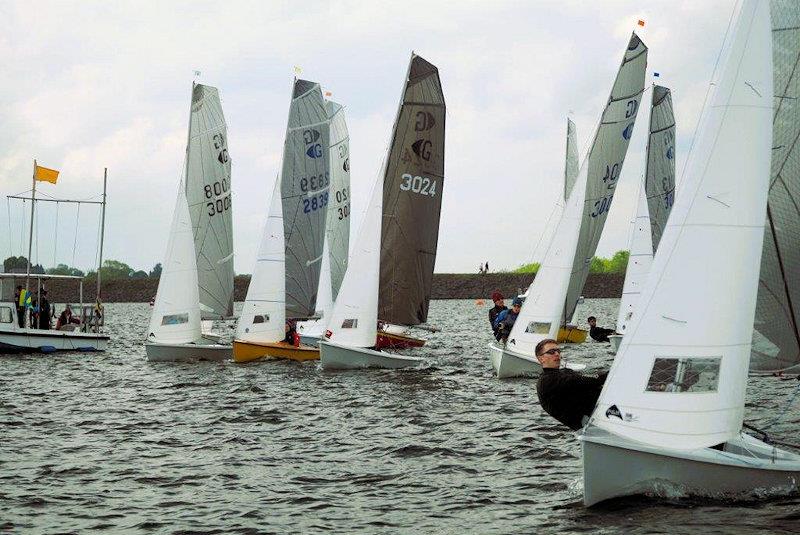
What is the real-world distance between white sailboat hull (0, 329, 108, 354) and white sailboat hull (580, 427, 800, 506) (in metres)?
25.2

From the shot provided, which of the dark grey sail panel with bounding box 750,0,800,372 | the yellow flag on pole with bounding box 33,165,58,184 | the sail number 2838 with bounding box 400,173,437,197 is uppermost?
the yellow flag on pole with bounding box 33,165,58,184

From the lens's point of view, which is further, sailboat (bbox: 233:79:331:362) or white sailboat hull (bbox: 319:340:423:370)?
sailboat (bbox: 233:79:331:362)

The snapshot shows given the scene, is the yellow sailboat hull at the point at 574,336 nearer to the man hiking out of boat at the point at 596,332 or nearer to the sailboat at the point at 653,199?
the man hiking out of boat at the point at 596,332

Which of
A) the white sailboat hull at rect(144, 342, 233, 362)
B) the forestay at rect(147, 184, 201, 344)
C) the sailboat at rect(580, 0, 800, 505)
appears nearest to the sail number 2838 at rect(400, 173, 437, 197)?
the forestay at rect(147, 184, 201, 344)

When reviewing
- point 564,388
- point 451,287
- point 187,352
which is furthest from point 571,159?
point 451,287

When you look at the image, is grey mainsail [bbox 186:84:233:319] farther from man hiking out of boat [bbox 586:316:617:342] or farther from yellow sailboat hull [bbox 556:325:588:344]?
man hiking out of boat [bbox 586:316:617:342]

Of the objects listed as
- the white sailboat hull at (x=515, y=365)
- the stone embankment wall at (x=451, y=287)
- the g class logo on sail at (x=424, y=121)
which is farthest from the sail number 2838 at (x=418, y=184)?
the stone embankment wall at (x=451, y=287)

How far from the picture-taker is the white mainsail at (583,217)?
22984 mm

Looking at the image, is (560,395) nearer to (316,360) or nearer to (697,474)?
(697,474)

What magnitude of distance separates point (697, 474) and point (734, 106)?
3.76 meters

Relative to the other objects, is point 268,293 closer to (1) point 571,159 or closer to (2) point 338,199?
(2) point 338,199

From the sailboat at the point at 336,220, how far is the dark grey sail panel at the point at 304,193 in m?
3.14

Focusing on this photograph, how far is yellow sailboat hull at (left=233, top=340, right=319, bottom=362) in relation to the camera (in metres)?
27.2

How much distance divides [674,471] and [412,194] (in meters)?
16.8
